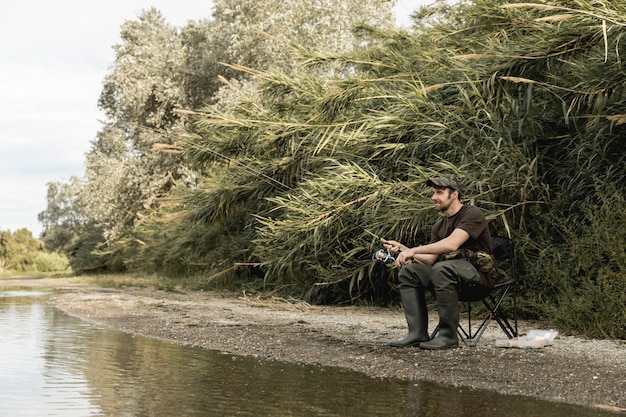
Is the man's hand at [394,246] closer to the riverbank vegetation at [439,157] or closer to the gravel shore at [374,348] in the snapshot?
the riverbank vegetation at [439,157]

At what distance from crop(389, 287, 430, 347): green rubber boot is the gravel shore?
0.11m

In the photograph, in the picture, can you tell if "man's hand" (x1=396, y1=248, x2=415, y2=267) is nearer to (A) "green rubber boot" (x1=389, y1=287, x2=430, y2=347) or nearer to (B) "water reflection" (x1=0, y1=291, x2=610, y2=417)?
(A) "green rubber boot" (x1=389, y1=287, x2=430, y2=347)

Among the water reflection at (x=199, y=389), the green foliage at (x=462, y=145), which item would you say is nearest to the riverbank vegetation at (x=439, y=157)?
the green foliage at (x=462, y=145)

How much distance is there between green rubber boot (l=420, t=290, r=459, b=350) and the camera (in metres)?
6.71

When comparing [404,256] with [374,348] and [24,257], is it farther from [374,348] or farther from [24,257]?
[24,257]

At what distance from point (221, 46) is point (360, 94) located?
16.1 metres

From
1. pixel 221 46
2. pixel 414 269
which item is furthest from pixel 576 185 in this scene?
pixel 221 46

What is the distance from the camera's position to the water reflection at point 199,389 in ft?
14.7

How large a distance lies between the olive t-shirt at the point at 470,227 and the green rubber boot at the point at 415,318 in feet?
1.80

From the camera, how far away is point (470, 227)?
6738mm

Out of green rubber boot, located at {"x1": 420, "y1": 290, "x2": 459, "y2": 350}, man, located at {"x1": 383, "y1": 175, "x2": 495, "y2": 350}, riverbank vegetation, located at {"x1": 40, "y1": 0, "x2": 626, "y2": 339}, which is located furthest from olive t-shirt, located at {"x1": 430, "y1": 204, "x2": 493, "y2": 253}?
riverbank vegetation, located at {"x1": 40, "y1": 0, "x2": 626, "y2": 339}

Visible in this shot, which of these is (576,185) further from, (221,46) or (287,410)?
(221,46)

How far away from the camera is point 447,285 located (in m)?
6.71

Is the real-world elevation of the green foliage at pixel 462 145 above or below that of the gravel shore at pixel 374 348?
above
